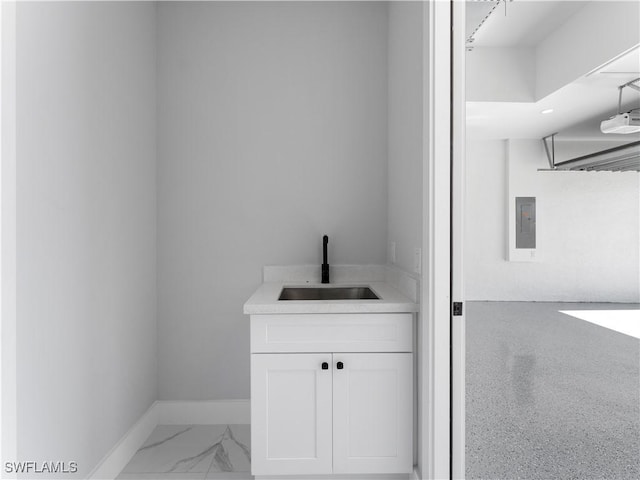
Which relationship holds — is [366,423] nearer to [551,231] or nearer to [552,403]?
[552,403]

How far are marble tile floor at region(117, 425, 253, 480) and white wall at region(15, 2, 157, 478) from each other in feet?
0.67

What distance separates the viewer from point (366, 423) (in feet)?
5.64

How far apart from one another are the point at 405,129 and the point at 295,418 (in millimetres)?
1434

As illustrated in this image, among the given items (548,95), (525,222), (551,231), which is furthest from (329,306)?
(551,231)

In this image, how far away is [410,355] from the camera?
173 centimetres

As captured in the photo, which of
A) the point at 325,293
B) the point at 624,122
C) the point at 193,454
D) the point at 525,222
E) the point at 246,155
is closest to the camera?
the point at 193,454

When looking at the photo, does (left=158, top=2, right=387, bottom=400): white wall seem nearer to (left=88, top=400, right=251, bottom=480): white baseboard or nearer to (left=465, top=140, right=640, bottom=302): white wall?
(left=88, top=400, right=251, bottom=480): white baseboard

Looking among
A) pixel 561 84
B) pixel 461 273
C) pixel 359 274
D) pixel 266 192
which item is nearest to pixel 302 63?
pixel 266 192

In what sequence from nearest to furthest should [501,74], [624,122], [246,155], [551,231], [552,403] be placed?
[246,155], [552,403], [624,122], [501,74], [551,231]

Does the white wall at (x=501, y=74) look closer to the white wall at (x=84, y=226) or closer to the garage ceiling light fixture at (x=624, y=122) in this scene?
the garage ceiling light fixture at (x=624, y=122)

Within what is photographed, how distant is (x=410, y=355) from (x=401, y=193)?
828 mm

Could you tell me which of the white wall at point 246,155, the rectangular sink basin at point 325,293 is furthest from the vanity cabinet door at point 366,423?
the white wall at point 246,155

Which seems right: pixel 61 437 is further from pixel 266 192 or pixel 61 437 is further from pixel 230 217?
pixel 266 192

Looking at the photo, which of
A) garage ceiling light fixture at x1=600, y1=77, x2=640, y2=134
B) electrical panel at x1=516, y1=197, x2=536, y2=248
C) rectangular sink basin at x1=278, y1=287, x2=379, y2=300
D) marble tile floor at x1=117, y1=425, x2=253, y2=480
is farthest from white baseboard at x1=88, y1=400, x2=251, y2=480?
electrical panel at x1=516, y1=197, x2=536, y2=248
